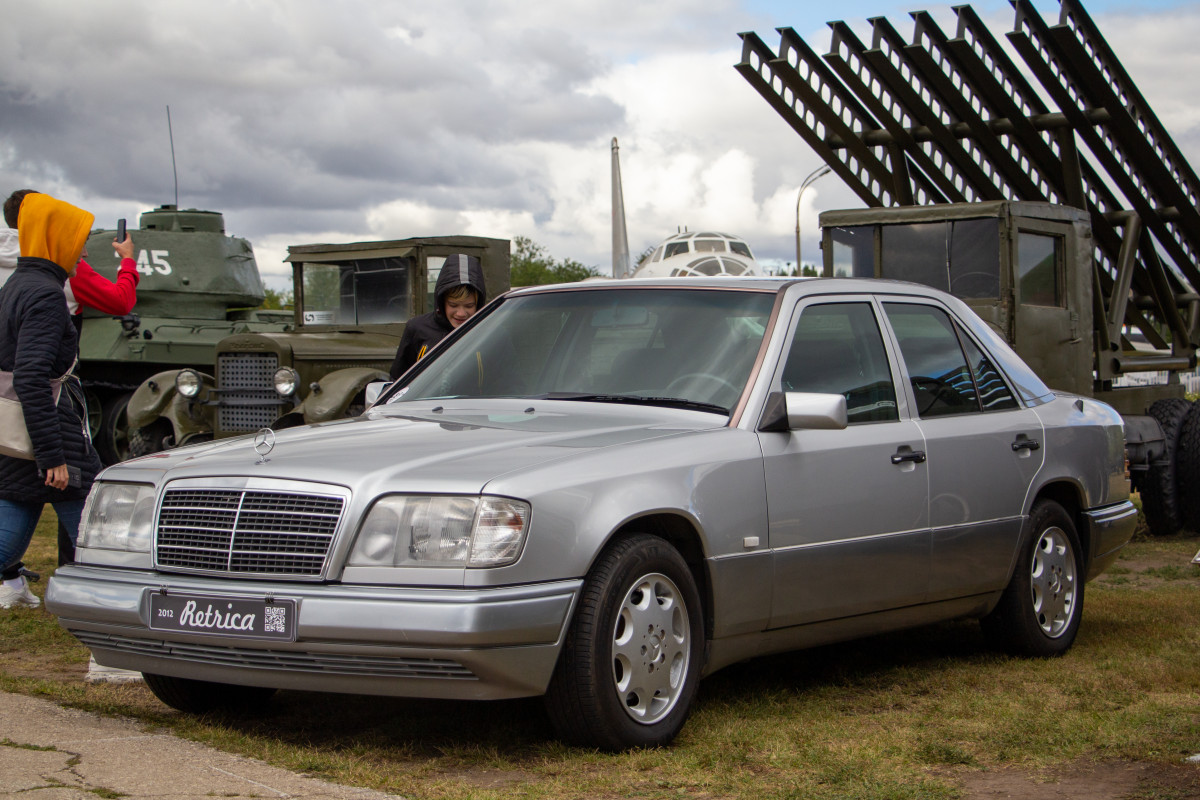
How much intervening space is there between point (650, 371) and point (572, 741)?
145cm

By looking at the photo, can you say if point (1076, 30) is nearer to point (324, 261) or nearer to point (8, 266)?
point (324, 261)

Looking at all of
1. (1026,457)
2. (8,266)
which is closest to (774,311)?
(1026,457)

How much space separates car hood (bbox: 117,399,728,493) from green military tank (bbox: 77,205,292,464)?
1081 cm

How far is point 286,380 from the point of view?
12258 mm

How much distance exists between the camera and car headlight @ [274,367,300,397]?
40.1 feet

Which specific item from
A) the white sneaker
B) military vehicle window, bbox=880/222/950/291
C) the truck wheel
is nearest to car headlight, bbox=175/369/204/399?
the truck wheel

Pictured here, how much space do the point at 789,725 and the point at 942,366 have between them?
1.87 m

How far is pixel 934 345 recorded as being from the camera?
5977 millimetres

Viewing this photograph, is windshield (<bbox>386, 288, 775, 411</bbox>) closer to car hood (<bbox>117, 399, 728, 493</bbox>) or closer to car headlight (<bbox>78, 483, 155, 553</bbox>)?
car hood (<bbox>117, 399, 728, 493</bbox>)

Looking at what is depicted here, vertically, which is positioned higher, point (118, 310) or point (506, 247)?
point (506, 247)

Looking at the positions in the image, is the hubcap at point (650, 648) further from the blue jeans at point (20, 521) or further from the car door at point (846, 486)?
the blue jeans at point (20, 521)

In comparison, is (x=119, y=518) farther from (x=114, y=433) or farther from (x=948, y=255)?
(x=114, y=433)

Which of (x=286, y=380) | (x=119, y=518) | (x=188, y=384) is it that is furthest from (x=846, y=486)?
(x=188, y=384)

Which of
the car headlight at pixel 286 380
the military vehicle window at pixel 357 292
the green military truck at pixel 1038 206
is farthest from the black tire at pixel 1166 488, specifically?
the car headlight at pixel 286 380
